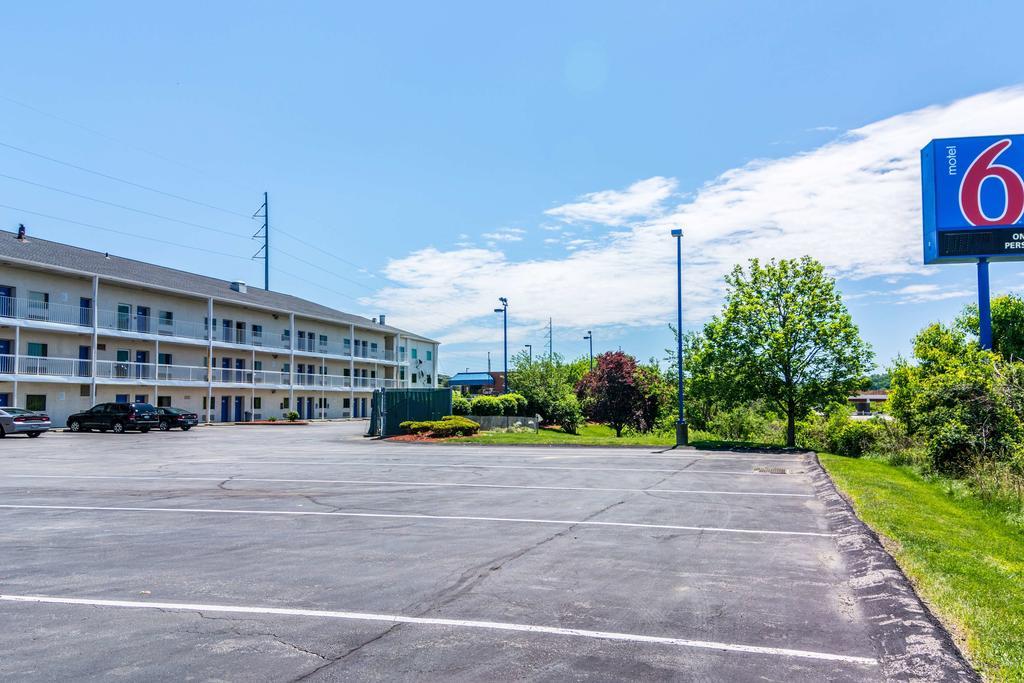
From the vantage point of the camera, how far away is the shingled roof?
41438 mm

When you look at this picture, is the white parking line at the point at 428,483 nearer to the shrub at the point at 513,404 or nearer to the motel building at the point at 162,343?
the motel building at the point at 162,343

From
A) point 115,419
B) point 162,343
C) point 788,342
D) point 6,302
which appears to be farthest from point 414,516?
Answer: point 162,343

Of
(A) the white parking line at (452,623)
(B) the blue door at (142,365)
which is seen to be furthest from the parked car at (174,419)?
(A) the white parking line at (452,623)

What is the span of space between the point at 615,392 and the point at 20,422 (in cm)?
A: 3182

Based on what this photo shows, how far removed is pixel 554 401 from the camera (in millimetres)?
45656

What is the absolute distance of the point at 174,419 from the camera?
132ft

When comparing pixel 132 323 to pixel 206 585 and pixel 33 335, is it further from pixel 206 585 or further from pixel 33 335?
pixel 206 585

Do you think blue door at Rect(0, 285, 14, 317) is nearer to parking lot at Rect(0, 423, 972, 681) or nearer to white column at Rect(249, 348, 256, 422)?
white column at Rect(249, 348, 256, 422)

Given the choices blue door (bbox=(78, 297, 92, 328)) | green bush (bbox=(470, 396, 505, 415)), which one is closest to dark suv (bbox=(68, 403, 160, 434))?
blue door (bbox=(78, 297, 92, 328))

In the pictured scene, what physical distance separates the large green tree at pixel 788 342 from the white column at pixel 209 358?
35.4m

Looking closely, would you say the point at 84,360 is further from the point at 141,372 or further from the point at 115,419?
the point at 115,419

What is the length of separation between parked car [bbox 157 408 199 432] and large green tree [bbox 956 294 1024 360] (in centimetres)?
4443

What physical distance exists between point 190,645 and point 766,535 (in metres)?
7.24

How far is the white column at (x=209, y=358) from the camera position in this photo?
49.9 metres
